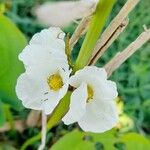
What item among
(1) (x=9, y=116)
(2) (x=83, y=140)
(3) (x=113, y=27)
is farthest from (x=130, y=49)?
(1) (x=9, y=116)

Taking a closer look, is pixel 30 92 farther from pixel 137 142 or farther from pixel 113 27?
pixel 137 142

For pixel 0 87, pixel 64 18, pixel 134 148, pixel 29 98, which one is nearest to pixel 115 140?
pixel 134 148

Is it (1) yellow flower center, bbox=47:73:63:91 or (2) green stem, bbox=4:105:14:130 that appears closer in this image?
(1) yellow flower center, bbox=47:73:63:91

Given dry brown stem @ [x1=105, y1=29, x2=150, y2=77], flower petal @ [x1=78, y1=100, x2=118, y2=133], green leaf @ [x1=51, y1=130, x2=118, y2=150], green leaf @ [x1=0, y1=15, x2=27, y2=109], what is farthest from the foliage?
flower petal @ [x1=78, y1=100, x2=118, y2=133]

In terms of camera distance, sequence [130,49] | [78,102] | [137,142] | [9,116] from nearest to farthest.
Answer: [78,102] → [130,49] → [137,142] → [9,116]

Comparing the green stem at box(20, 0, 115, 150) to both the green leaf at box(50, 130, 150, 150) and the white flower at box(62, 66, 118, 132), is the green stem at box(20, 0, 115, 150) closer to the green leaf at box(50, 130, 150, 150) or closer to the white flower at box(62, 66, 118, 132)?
the white flower at box(62, 66, 118, 132)

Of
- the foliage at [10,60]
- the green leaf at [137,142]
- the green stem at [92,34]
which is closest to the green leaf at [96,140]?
the green leaf at [137,142]
